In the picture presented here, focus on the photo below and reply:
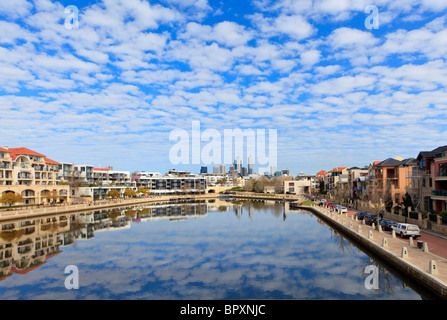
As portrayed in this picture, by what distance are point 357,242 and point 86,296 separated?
27941 millimetres

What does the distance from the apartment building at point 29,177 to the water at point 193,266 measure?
33548mm

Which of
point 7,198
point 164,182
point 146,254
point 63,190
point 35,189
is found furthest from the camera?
point 164,182

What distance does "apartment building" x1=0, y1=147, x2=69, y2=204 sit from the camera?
69.1m

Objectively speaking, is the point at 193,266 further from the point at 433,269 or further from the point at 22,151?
the point at 22,151

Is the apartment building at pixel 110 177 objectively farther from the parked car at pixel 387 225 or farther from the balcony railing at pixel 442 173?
the balcony railing at pixel 442 173

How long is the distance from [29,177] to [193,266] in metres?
68.7

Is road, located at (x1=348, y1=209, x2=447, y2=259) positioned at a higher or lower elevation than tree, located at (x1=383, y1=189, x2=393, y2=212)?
lower

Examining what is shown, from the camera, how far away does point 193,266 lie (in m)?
25.9

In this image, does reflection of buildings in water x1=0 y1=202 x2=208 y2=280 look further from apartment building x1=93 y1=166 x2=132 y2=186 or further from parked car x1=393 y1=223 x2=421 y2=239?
apartment building x1=93 y1=166 x2=132 y2=186

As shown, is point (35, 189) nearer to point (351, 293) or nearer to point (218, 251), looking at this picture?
point (218, 251)

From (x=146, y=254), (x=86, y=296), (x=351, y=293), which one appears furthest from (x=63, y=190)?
(x=351, y=293)

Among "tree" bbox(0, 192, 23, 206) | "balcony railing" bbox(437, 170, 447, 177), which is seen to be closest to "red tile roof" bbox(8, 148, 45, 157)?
"tree" bbox(0, 192, 23, 206)

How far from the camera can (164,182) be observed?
165 m

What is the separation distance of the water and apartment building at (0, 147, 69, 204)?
33.5 metres
